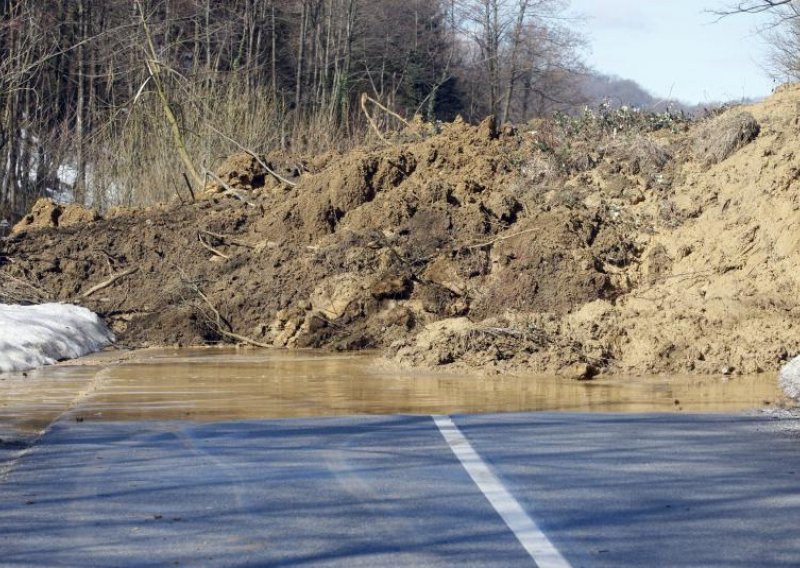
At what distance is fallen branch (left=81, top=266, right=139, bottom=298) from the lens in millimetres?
20609

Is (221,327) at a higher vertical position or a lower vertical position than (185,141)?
lower

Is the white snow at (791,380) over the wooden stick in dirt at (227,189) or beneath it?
beneath

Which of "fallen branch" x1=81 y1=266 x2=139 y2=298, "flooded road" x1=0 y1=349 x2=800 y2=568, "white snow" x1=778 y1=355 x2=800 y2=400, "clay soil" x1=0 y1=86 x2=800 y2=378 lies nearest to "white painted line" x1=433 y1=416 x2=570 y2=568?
"flooded road" x1=0 y1=349 x2=800 y2=568

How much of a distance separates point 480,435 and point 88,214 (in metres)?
17.7

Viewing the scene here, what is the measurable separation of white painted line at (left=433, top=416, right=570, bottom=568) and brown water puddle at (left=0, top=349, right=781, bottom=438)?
7.17 feet

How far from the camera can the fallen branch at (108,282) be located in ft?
67.6

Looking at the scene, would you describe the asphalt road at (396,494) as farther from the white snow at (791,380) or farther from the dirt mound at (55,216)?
the dirt mound at (55,216)

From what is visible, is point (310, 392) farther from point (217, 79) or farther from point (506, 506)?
point (217, 79)

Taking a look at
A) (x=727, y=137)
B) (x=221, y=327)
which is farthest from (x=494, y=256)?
(x=221, y=327)

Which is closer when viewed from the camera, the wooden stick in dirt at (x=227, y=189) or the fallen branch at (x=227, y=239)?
the fallen branch at (x=227, y=239)

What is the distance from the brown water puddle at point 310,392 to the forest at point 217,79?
9447 mm

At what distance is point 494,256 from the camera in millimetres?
18312

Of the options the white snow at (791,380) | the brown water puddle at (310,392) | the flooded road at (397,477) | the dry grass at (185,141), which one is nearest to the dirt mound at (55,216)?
the dry grass at (185,141)

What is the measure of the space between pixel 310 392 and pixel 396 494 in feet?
17.3
